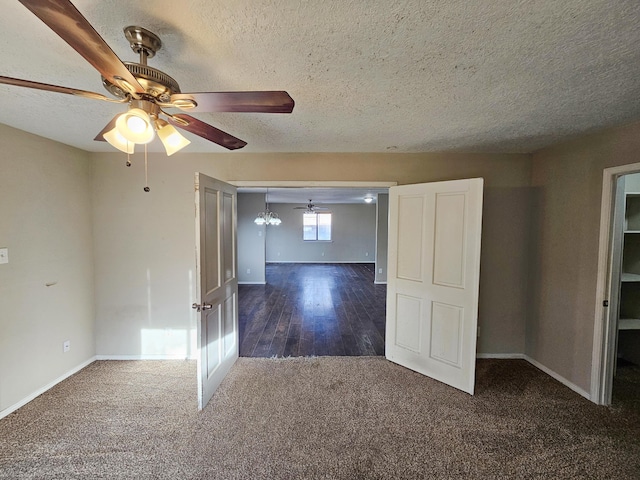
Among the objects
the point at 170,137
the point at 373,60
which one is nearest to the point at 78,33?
the point at 170,137

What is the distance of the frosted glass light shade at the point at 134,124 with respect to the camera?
1.08 metres

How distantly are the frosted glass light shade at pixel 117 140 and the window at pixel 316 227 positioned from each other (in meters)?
9.25

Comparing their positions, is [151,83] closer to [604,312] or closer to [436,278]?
[436,278]

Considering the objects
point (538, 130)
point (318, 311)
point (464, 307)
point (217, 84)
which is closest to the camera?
point (217, 84)

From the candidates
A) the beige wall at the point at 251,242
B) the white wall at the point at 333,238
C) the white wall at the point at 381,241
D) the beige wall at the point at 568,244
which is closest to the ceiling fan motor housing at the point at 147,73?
the beige wall at the point at 568,244

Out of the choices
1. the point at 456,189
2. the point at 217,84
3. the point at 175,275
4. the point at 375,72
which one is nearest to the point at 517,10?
the point at 375,72

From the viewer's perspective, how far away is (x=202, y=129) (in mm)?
1500

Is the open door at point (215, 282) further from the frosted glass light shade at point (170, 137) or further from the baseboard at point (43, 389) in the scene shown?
the baseboard at point (43, 389)

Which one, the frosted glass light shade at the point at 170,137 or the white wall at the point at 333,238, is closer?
the frosted glass light shade at the point at 170,137

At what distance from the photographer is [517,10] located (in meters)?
1.03

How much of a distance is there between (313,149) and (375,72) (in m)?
1.58

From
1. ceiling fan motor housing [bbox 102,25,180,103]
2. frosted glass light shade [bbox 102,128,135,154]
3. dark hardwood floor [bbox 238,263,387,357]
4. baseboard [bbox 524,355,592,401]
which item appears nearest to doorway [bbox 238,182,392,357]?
dark hardwood floor [bbox 238,263,387,357]

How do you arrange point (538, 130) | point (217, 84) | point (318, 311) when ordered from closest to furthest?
point (217, 84), point (538, 130), point (318, 311)

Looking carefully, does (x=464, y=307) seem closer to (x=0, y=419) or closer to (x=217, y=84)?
(x=217, y=84)
